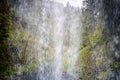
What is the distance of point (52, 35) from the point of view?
33156mm

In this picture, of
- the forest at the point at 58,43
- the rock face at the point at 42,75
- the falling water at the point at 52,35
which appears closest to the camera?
the forest at the point at 58,43

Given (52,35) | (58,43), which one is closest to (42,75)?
(58,43)

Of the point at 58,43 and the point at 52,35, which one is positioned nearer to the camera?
the point at 58,43

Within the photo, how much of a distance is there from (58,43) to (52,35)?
5.03 ft

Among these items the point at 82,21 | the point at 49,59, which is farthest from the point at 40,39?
the point at 82,21

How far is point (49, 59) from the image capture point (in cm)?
Result: 2772

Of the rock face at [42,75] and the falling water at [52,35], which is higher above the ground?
the falling water at [52,35]

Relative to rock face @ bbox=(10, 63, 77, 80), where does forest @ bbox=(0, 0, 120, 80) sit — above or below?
above

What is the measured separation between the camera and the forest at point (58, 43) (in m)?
21.0

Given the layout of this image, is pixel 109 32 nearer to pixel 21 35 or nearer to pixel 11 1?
pixel 21 35

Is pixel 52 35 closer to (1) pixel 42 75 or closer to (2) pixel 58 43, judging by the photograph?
(2) pixel 58 43

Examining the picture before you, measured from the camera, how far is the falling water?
26750 mm

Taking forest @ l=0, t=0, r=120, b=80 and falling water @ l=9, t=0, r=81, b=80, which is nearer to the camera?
forest @ l=0, t=0, r=120, b=80

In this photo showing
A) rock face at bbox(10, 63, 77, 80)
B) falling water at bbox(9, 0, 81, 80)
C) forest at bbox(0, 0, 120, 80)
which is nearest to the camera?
forest at bbox(0, 0, 120, 80)
